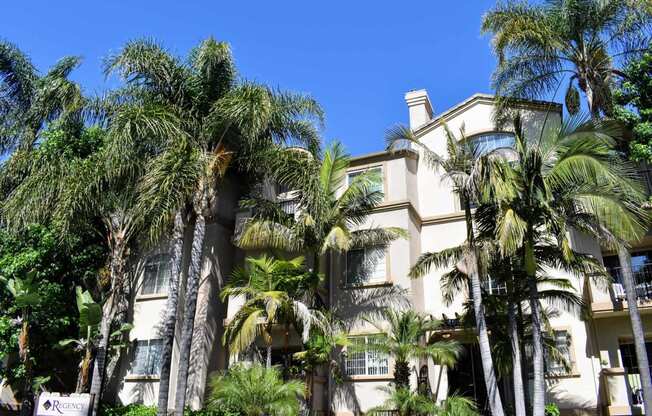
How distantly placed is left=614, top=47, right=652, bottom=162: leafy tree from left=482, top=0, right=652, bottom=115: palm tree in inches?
16.3

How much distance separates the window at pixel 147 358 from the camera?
20062 millimetres

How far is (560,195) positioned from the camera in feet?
46.5

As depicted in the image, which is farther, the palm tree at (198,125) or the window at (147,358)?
the window at (147,358)

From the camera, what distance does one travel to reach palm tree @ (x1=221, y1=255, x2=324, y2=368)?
622 inches

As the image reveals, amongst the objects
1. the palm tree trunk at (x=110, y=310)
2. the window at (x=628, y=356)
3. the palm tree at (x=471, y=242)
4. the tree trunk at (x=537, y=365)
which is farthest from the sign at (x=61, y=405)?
the window at (x=628, y=356)

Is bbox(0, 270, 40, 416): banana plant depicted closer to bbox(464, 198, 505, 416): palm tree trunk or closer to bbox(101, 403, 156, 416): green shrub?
bbox(101, 403, 156, 416): green shrub

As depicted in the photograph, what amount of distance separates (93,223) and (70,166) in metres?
2.68

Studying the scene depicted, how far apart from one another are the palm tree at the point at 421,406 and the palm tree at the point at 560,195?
1764mm

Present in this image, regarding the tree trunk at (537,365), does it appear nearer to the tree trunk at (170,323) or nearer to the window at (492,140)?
the window at (492,140)

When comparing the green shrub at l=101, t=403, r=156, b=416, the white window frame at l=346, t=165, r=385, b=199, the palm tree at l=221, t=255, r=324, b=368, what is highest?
the white window frame at l=346, t=165, r=385, b=199

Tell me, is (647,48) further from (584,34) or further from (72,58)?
(72,58)

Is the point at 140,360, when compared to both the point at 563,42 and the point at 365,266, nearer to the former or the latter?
the point at 365,266

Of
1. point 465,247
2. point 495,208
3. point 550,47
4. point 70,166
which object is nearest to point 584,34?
point 550,47

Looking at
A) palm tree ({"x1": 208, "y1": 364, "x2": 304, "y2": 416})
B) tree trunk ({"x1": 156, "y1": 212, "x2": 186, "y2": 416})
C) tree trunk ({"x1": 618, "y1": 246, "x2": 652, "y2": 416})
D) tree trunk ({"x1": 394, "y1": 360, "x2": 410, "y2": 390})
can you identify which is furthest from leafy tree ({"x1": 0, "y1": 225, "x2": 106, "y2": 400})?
Answer: tree trunk ({"x1": 618, "y1": 246, "x2": 652, "y2": 416})
